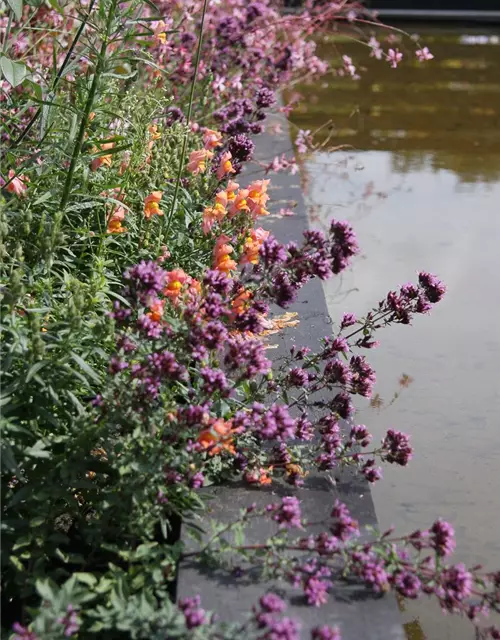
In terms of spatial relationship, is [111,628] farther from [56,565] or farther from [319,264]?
[319,264]

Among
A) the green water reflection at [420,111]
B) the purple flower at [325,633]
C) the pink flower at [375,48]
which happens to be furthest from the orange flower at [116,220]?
the pink flower at [375,48]

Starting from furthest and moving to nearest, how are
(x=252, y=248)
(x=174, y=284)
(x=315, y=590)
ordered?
(x=252, y=248) → (x=174, y=284) → (x=315, y=590)

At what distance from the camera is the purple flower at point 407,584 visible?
6.08 feet

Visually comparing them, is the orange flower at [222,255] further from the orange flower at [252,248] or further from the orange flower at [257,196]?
the orange flower at [257,196]

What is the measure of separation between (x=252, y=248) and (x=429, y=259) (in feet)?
5.88

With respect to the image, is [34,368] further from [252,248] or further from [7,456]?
[252,248]

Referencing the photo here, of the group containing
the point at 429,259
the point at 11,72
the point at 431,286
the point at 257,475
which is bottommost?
the point at 429,259

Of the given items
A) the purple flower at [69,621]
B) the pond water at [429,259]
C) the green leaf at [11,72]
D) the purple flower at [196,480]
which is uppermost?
the green leaf at [11,72]

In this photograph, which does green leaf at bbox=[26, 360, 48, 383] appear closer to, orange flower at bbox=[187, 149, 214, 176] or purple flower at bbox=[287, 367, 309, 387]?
purple flower at bbox=[287, 367, 309, 387]

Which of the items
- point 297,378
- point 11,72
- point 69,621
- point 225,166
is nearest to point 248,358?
point 297,378

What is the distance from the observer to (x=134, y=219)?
9.37ft

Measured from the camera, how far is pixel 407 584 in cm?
186

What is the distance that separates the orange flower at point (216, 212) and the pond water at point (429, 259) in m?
0.77

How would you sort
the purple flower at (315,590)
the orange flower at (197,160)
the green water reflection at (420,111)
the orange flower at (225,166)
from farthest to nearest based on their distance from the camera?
the green water reflection at (420,111) → the orange flower at (197,160) → the orange flower at (225,166) → the purple flower at (315,590)
